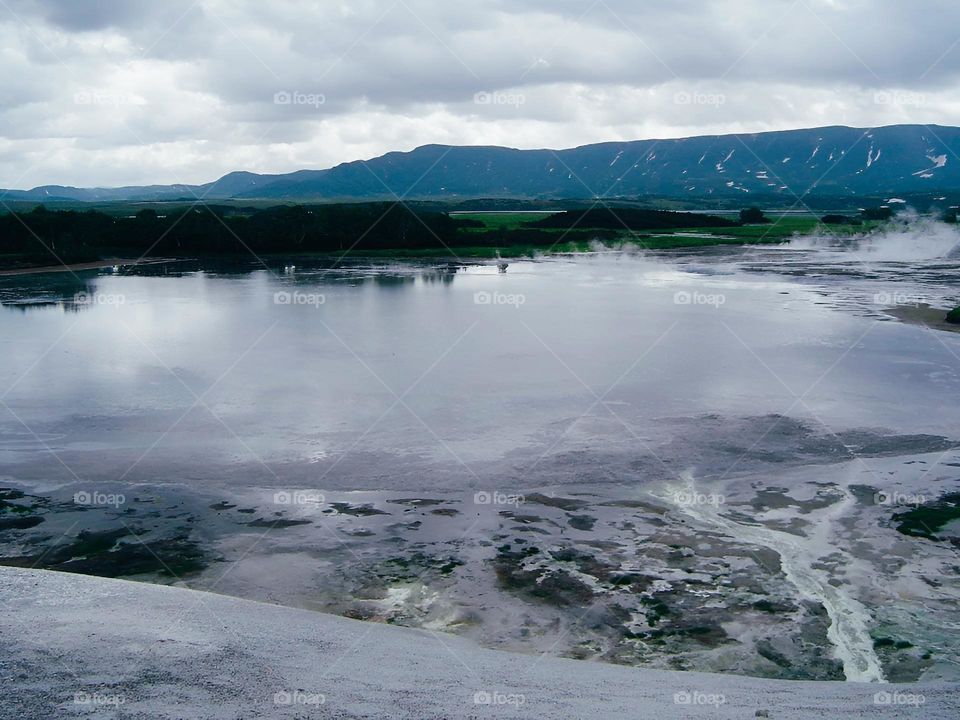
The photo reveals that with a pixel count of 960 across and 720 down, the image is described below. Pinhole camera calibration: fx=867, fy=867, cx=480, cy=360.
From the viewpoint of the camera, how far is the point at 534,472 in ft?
56.6

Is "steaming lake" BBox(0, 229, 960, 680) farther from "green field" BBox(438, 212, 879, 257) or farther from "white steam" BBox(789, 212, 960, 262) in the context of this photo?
"green field" BBox(438, 212, 879, 257)

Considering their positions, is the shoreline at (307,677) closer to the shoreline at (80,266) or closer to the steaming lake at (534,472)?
the steaming lake at (534,472)

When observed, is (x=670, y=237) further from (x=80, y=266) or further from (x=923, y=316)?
(x=80, y=266)

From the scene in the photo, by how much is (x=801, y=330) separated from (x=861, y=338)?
243 cm

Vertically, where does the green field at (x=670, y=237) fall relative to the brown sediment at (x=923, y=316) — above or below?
above

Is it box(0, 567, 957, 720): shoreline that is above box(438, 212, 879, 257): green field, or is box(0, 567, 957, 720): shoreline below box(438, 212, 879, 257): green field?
below

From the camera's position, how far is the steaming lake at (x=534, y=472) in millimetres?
11617

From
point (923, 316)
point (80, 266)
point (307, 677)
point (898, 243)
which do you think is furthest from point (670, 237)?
point (307, 677)

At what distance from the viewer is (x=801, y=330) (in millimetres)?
33969

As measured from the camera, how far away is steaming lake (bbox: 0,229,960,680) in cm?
1162

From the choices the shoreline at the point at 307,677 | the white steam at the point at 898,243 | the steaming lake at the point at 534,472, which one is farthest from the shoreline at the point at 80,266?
the white steam at the point at 898,243

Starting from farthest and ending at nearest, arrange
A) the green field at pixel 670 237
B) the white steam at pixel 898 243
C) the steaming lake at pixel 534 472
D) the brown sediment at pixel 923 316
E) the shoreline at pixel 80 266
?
the green field at pixel 670 237 → the white steam at pixel 898 243 → the shoreline at pixel 80 266 → the brown sediment at pixel 923 316 → the steaming lake at pixel 534 472

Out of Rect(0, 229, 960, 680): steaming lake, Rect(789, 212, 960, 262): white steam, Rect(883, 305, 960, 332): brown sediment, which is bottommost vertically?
Rect(0, 229, 960, 680): steaming lake

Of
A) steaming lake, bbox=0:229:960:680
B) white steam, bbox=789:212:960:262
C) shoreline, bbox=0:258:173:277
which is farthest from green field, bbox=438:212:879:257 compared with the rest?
steaming lake, bbox=0:229:960:680
